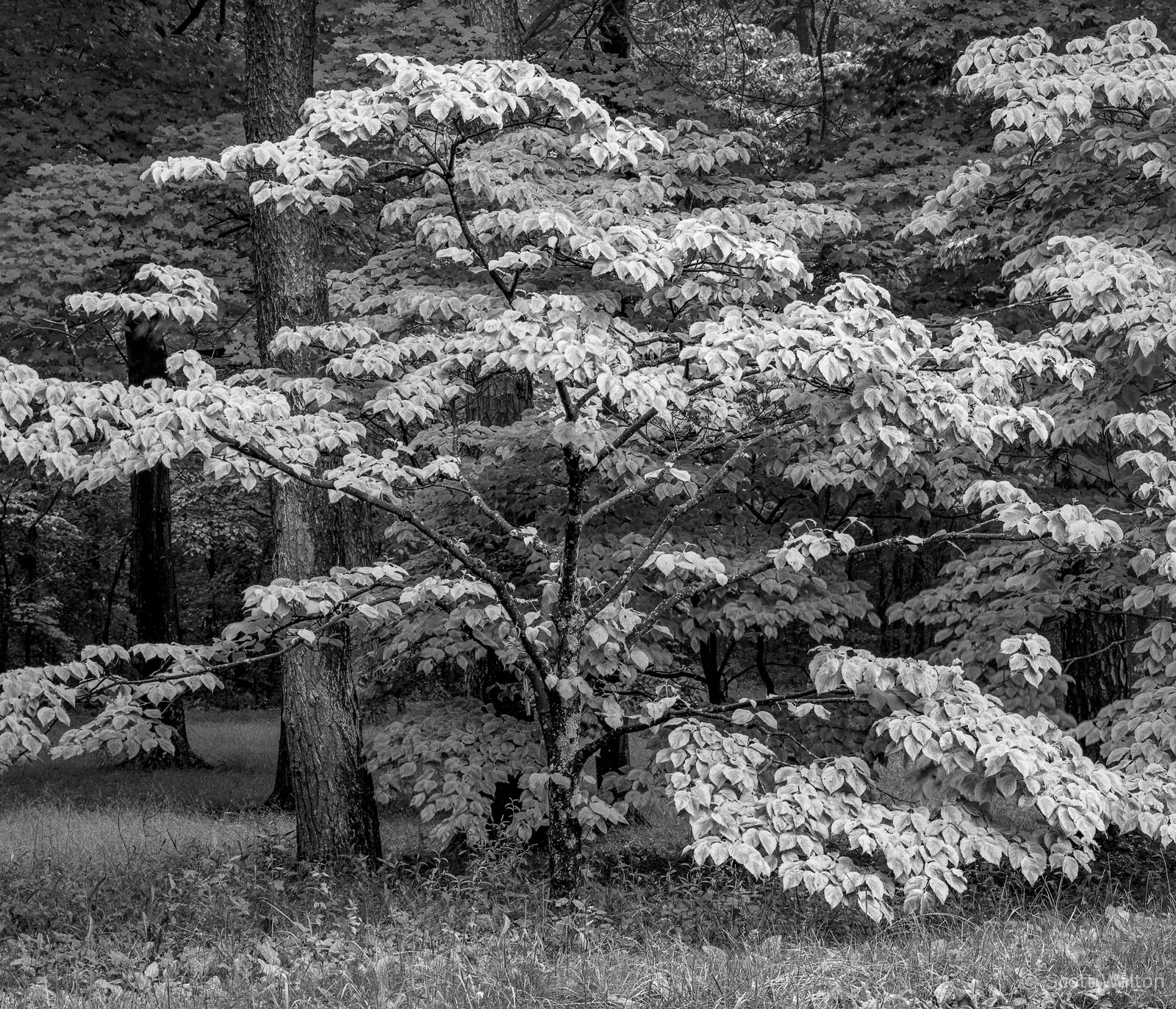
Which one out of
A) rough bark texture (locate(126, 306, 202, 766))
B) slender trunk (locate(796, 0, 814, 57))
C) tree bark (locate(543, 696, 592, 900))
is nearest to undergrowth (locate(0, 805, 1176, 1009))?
tree bark (locate(543, 696, 592, 900))

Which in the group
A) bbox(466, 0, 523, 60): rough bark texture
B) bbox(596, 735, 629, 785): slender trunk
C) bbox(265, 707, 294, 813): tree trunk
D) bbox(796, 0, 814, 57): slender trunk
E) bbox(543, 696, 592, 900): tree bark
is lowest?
bbox(265, 707, 294, 813): tree trunk

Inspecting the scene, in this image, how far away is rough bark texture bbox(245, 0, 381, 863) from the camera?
7.20 meters

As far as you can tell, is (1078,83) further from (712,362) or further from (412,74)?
(412,74)

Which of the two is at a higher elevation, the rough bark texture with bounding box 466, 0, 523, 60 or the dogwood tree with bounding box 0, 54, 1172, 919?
the rough bark texture with bounding box 466, 0, 523, 60

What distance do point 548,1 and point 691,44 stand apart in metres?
2.18

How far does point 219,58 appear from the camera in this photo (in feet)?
41.7

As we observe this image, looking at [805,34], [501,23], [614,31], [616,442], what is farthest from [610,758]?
[805,34]

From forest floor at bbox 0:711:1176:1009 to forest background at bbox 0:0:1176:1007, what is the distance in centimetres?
4

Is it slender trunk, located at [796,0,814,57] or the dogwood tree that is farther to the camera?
slender trunk, located at [796,0,814,57]

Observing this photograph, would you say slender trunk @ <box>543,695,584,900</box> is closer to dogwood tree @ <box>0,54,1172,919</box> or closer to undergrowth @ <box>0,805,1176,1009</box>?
dogwood tree @ <box>0,54,1172,919</box>

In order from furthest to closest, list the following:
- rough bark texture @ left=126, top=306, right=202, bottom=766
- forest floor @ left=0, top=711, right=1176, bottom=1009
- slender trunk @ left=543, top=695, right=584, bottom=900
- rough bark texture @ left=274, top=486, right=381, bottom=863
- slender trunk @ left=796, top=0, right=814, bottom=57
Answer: slender trunk @ left=796, top=0, right=814, bottom=57, rough bark texture @ left=126, top=306, right=202, bottom=766, rough bark texture @ left=274, top=486, right=381, bottom=863, slender trunk @ left=543, top=695, right=584, bottom=900, forest floor @ left=0, top=711, right=1176, bottom=1009

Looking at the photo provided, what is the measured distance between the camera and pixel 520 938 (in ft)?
15.9

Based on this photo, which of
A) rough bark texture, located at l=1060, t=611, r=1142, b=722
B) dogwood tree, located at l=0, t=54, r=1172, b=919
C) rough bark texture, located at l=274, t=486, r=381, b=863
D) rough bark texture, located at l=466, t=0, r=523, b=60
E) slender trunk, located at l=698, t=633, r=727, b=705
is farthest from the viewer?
rough bark texture, located at l=466, t=0, r=523, b=60

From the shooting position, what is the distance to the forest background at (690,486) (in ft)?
15.8
